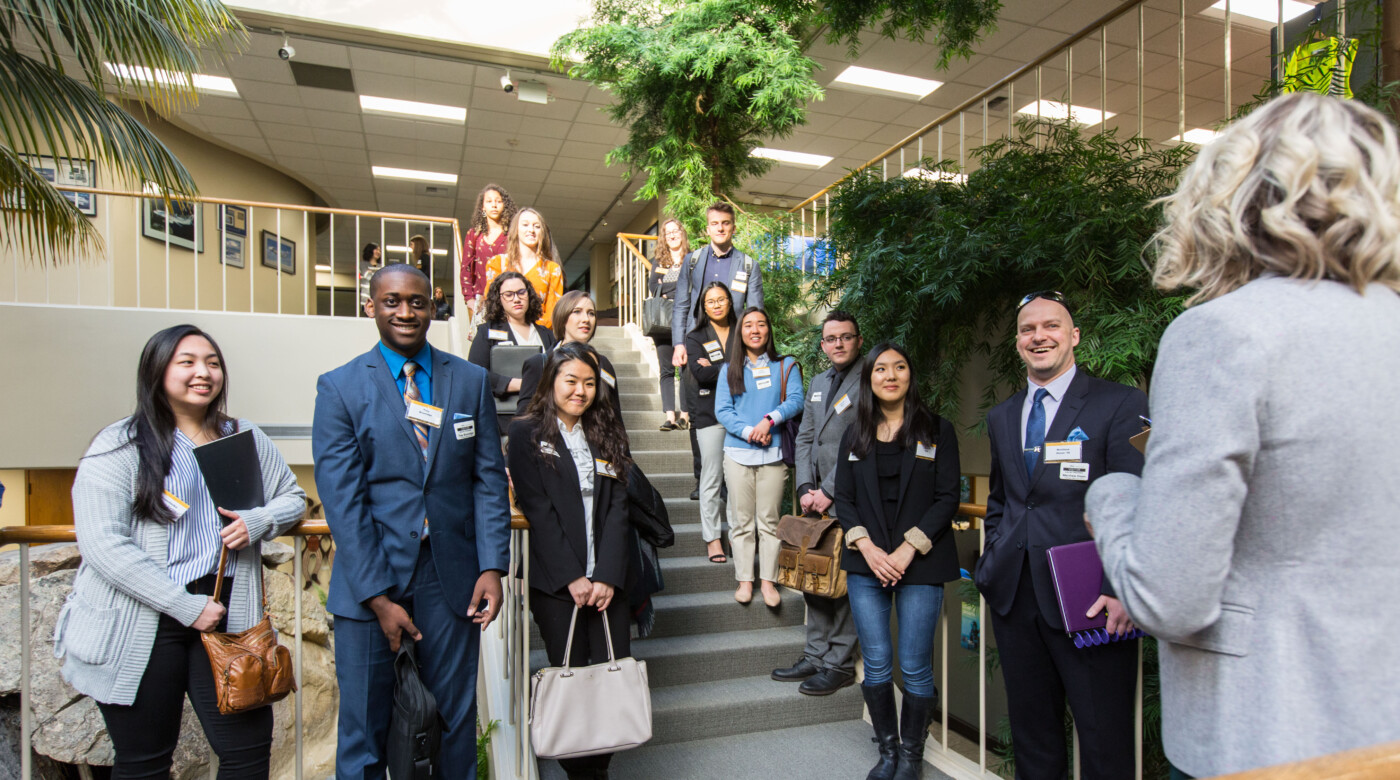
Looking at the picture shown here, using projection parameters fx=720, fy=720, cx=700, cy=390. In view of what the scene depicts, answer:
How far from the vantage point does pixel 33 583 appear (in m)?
3.45

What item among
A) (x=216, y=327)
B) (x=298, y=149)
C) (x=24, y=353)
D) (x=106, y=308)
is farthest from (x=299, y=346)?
(x=298, y=149)

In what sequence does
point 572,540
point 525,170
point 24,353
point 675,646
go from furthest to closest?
point 525,170 < point 24,353 < point 675,646 < point 572,540

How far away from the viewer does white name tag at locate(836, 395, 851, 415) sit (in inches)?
123

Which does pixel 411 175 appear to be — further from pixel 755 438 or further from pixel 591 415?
pixel 591 415

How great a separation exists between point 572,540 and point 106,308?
5.68 m

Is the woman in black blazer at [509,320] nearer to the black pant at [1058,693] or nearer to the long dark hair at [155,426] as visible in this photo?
the long dark hair at [155,426]

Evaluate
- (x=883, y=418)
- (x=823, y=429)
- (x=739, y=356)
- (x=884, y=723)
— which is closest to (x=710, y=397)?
(x=739, y=356)

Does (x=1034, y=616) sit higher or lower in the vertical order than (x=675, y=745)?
higher

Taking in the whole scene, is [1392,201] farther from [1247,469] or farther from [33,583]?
[33,583]

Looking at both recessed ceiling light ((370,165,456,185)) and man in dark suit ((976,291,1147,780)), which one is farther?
recessed ceiling light ((370,165,456,185))

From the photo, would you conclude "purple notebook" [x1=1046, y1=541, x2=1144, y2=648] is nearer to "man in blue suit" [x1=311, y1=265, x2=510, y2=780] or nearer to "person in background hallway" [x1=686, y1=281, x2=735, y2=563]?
"man in blue suit" [x1=311, y1=265, x2=510, y2=780]

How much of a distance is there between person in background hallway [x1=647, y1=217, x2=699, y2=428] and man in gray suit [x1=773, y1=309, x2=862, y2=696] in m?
1.57

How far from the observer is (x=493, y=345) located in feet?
12.3

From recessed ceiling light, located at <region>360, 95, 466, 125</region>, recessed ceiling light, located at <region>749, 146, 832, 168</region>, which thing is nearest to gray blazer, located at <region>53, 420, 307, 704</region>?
recessed ceiling light, located at <region>360, 95, 466, 125</region>
